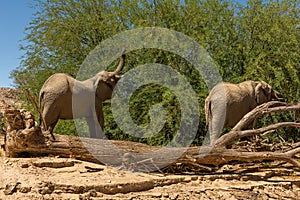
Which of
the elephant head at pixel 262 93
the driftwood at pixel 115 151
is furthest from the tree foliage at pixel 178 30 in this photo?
the driftwood at pixel 115 151

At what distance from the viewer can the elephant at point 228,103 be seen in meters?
9.02

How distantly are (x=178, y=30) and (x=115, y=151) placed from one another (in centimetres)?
790

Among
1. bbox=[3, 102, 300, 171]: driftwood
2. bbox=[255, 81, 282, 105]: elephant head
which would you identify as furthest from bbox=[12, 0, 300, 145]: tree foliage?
bbox=[3, 102, 300, 171]: driftwood

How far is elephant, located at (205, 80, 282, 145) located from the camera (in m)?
9.02

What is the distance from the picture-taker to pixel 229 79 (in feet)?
44.3

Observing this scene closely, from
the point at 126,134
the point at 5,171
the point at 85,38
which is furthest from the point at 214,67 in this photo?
the point at 5,171

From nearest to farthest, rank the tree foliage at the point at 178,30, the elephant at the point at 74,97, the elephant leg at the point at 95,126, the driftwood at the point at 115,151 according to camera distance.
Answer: the driftwood at the point at 115,151, the elephant at the point at 74,97, the elephant leg at the point at 95,126, the tree foliage at the point at 178,30

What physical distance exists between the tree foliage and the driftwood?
534 cm

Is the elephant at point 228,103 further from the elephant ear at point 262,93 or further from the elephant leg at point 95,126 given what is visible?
the elephant leg at point 95,126

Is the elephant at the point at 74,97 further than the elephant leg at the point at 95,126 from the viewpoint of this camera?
No

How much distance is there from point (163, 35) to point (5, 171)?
866 centimetres

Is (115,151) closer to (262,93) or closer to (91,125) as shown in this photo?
(91,125)

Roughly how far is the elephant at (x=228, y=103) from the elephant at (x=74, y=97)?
8.89 feet

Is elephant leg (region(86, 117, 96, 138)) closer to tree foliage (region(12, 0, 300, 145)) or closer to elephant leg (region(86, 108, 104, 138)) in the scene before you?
elephant leg (region(86, 108, 104, 138))
